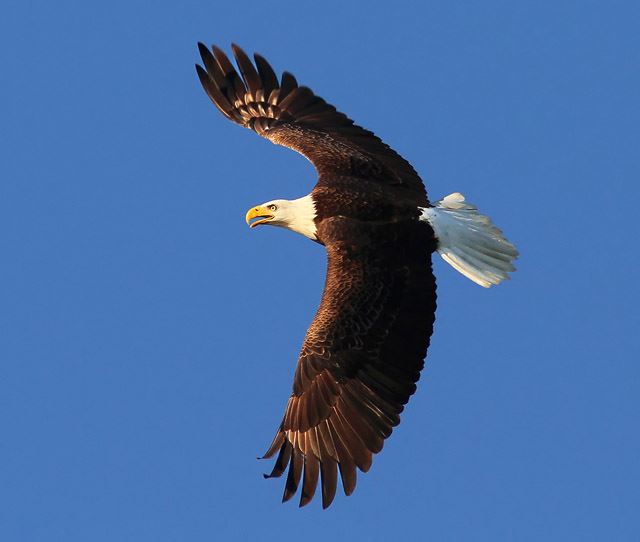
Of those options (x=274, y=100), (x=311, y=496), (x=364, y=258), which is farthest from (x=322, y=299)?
(x=274, y=100)

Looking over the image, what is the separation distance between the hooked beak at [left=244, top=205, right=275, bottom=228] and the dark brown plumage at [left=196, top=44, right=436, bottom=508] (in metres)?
0.57

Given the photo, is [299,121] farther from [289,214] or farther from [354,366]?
[354,366]

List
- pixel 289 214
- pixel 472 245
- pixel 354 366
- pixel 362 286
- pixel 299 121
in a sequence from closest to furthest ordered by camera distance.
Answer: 1. pixel 354 366
2. pixel 362 286
3. pixel 472 245
4. pixel 289 214
5. pixel 299 121

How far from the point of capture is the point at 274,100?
14.3m

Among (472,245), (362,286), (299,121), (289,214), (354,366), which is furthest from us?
(299,121)

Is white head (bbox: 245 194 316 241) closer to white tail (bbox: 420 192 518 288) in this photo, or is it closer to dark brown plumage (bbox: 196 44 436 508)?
dark brown plumage (bbox: 196 44 436 508)

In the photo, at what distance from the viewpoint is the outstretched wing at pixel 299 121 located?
12859 millimetres

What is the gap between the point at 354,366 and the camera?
450 inches

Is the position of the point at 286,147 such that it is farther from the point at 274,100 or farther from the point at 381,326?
the point at 381,326

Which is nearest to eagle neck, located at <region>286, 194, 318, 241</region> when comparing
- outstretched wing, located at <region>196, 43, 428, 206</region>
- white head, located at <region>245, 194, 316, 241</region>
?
white head, located at <region>245, 194, 316, 241</region>

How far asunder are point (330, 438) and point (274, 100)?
4.39m

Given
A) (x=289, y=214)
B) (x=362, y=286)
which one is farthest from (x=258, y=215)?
(x=362, y=286)

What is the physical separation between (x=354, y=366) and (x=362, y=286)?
70 cm

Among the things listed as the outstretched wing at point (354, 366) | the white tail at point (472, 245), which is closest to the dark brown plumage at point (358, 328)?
the outstretched wing at point (354, 366)
